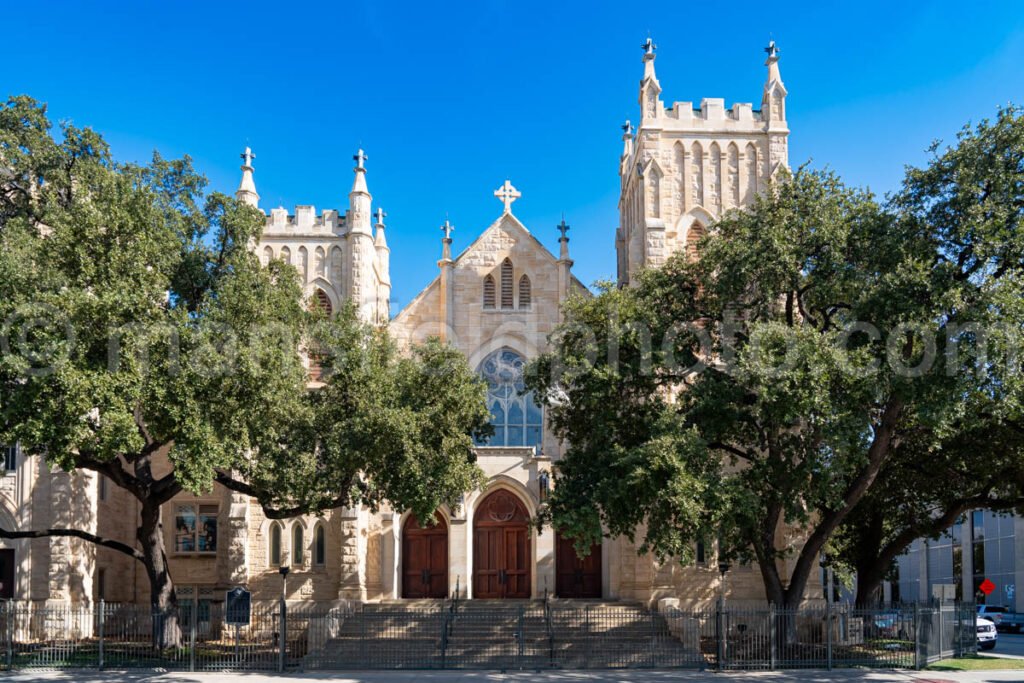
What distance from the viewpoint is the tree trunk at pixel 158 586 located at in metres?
23.3

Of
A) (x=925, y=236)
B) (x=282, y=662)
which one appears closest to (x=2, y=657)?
(x=282, y=662)

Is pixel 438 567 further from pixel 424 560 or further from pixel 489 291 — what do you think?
pixel 489 291

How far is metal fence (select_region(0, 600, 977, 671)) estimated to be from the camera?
2255 cm

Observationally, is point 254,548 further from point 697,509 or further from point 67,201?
point 697,509

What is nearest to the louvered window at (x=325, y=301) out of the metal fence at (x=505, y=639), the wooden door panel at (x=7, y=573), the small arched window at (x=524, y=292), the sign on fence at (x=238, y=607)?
the small arched window at (x=524, y=292)

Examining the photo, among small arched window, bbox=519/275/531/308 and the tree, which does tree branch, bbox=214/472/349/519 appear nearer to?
small arched window, bbox=519/275/531/308

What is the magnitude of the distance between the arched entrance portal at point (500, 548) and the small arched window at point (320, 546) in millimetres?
4361

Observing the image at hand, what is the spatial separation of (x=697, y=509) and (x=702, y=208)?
12.7 metres

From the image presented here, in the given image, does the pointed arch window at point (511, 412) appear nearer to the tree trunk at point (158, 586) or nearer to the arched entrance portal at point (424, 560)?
the arched entrance portal at point (424, 560)

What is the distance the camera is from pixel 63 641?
80.6ft

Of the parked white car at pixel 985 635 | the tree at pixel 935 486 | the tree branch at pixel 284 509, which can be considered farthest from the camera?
the parked white car at pixel 985 635

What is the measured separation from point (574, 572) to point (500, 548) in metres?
2.26

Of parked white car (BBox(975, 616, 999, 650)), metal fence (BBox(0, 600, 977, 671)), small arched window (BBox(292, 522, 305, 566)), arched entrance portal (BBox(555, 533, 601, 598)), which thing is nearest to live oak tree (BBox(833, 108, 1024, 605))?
metal fence (BBox(0, 600, 977, 671))

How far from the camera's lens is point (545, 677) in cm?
2131
